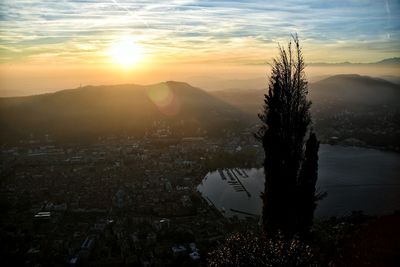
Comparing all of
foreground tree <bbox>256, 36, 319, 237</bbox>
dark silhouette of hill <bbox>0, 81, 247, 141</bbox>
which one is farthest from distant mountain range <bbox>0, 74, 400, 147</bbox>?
foreground tree <bbox>256, 36, 319, 237</bbox>

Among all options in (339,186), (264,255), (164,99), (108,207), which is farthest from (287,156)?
(164,99)

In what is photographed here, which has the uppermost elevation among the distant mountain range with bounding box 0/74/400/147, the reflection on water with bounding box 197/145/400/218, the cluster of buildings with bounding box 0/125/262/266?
the distant mountain range with bounding box 0/74/400/147

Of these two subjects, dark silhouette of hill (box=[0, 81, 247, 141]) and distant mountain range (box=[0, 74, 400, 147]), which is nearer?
dark silhouette of hill (box=[0, 81, 247, 141])

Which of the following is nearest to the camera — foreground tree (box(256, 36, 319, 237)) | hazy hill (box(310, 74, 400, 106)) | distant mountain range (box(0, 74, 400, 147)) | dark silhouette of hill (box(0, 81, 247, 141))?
foreground tree (box(256, 36, 319, 237))

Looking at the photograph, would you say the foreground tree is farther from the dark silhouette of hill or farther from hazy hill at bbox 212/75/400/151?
the dark silhouette of hill

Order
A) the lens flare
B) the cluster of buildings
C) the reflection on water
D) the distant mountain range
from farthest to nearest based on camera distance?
the lens flare
the distant mountain range
the reflection on water
the cluster of buildings

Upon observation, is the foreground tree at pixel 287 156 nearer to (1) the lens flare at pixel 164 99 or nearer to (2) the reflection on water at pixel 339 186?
(2) the reflection on water at pixel 339 186
